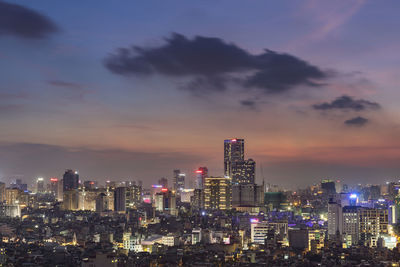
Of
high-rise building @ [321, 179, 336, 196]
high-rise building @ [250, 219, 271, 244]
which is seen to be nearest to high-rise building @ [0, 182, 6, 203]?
high-rise building @ [321, 179, 336, 196]

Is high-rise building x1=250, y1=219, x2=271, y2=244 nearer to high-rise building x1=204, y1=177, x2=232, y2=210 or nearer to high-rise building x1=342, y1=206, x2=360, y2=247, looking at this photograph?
high-rise building x1=342, y1=206, x2=360, y2=247

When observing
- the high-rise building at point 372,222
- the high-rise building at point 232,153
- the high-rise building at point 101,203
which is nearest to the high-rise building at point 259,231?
the high-rise building at point 372,222

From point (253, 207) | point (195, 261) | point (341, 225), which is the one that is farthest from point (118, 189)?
point (195, 261)

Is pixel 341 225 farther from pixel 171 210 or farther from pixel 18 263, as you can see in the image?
pixel 171 210

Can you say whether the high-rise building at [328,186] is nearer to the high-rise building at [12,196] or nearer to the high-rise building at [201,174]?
the high-rise building at [201,174]

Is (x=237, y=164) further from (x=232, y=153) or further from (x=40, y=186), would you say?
(x=40, y=186)
